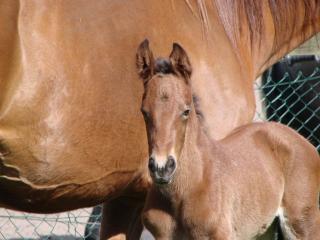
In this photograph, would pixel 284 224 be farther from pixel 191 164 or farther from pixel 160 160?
pixel 160 160

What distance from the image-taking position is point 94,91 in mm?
3336

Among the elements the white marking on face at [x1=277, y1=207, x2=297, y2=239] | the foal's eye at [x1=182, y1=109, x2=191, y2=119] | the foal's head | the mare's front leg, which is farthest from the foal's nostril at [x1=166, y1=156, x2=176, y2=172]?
the white marking on face at [x1=277, y1=207, x2=297, y2=239]

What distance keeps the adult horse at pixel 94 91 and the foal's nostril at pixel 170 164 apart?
22.3 inches

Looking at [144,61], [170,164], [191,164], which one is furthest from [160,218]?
[144,61]

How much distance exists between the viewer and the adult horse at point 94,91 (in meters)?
3.16

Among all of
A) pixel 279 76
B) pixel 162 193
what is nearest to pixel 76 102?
pixel 162 193

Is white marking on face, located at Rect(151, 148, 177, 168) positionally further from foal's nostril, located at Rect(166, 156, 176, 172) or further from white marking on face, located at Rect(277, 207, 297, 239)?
white marking on face, located at Rect(277, 207, 297, 239)

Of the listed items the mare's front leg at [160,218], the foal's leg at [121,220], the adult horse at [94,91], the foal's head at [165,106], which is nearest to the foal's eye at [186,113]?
the foal's head at [165,106]

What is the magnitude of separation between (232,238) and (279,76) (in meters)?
3.12

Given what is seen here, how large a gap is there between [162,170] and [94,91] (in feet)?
2.08

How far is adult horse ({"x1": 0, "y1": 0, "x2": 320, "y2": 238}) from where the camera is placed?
3158mm

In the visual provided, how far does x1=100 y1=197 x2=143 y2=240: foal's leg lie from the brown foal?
0.61 m

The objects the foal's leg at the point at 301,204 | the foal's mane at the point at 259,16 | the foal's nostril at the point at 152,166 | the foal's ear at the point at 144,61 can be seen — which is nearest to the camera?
the foal's nostril at the point at 152,166

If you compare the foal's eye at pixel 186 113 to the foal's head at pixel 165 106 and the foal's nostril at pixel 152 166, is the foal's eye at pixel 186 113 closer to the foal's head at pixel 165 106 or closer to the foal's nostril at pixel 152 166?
the foal's head at pixel 165 106
